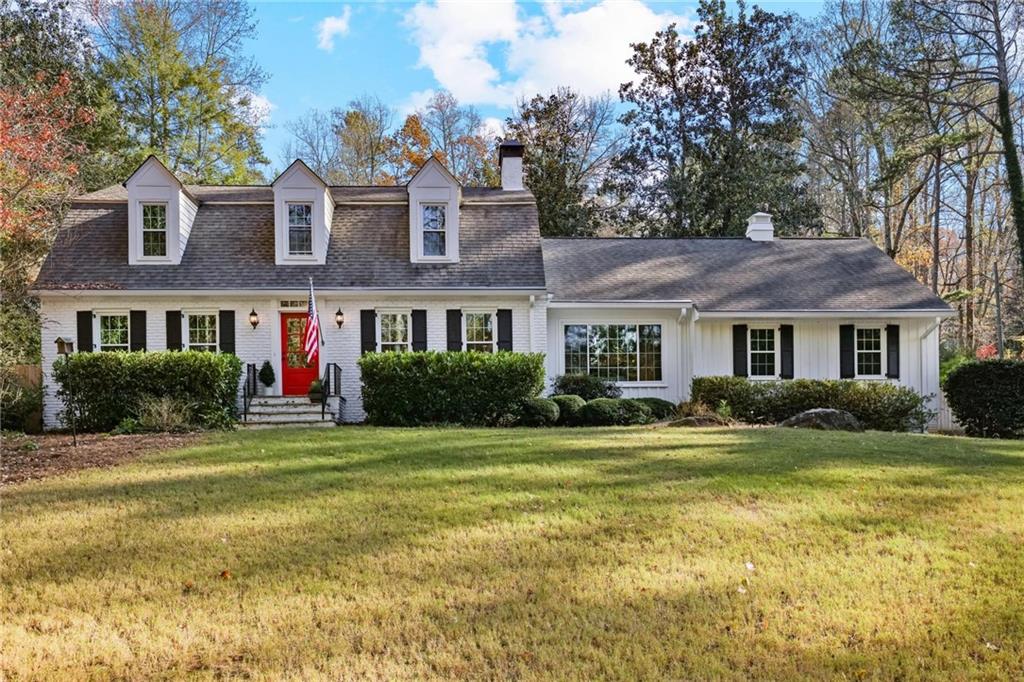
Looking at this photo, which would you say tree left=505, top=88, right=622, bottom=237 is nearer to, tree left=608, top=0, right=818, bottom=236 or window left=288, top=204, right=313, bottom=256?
tree left=608, top=0, right=818, bottom=236

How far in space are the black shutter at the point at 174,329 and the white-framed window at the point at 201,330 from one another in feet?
0.55

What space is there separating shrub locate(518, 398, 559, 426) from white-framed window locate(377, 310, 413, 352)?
141 inches

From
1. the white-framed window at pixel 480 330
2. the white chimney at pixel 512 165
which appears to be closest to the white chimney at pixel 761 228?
the white chimney at pixel 512 165

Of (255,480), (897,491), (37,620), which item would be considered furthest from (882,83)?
(37,620)

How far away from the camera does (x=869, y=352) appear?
17.4 m

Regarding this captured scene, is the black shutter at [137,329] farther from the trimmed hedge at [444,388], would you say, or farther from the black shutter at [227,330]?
the trimmed hedge at [444,388]

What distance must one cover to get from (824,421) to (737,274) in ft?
23.7

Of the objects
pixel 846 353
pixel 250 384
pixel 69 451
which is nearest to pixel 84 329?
pixel 250 384

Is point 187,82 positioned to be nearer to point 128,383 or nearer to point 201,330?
point 201,330

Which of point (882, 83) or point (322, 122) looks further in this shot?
point (322, 122)

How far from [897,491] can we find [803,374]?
425 inches

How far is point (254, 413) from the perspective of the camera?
14695 millimetres

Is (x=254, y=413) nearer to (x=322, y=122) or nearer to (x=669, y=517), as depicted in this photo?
(x=669, y=517)

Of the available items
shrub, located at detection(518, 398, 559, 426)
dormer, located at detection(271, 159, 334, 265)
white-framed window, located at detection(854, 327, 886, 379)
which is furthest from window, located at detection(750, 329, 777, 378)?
dormer, located at detection(271, 159, 334, 265)
